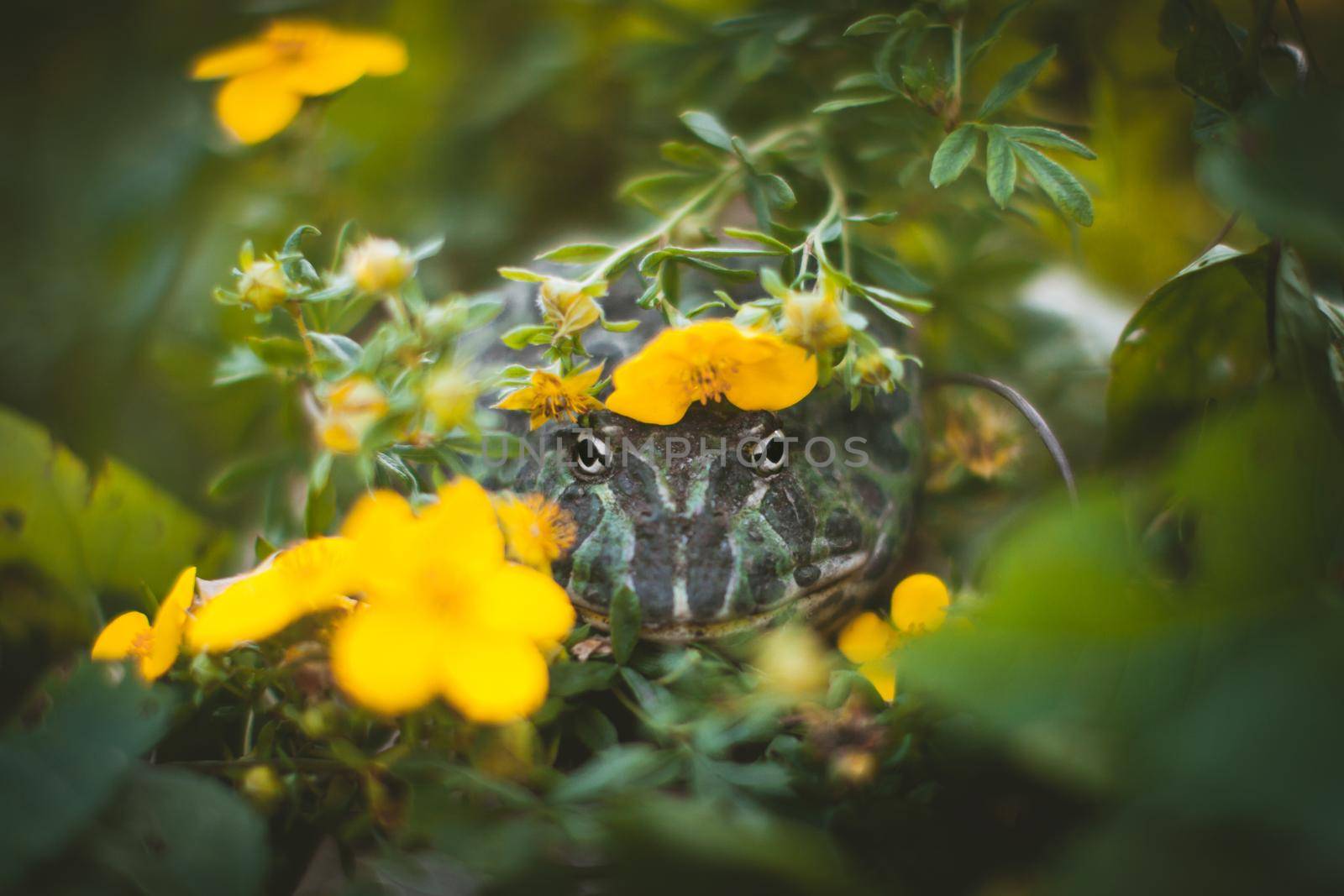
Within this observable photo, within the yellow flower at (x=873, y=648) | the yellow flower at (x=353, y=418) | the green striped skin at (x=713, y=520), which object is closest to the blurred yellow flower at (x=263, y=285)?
the yellow flower at (x=353, y=418)

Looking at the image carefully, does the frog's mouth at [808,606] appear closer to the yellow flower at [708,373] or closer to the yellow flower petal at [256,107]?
the yellow flower at [708,373]

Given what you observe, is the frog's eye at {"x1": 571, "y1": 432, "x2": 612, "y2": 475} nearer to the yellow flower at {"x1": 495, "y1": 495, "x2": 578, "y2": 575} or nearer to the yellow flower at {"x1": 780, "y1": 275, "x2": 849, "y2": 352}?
the yellow flower at {"x1": 495, "y1": 495, "x2": 578, "y2": 575}

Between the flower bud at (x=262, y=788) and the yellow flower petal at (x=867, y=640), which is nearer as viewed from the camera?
the flower bud at (x=262, y=788)

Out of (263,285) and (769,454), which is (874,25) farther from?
(263,285)

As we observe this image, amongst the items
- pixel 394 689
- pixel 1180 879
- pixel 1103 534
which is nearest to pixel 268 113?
pixel 394 689

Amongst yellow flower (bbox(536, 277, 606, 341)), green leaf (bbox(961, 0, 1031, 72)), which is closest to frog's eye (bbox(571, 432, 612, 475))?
yellow flower (bbox(536, 277, 606, 341))

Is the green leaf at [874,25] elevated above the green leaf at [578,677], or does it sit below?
above
